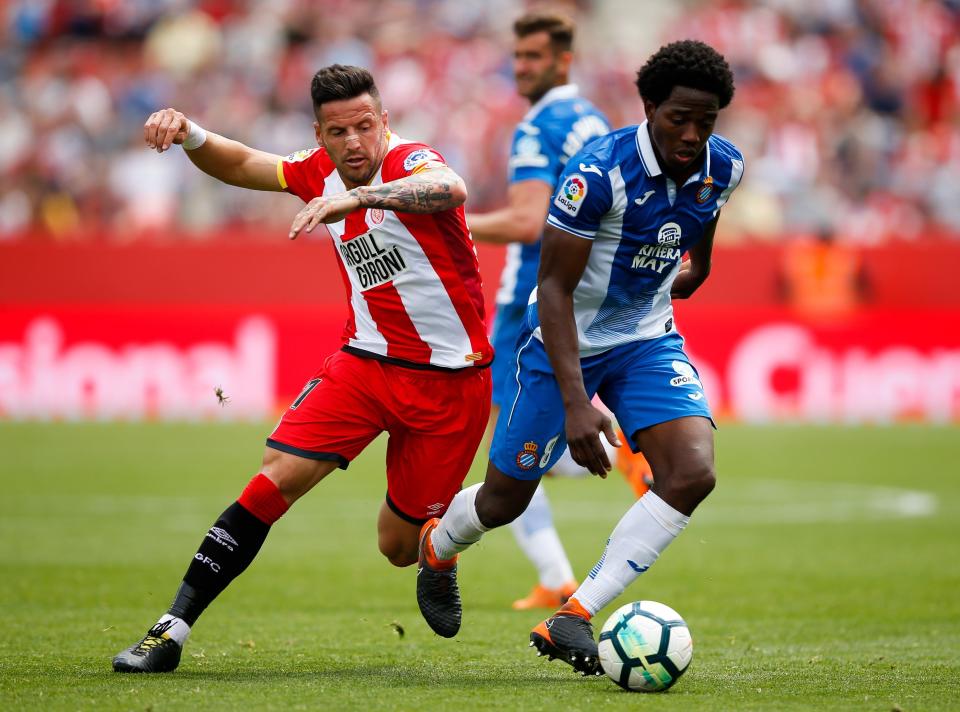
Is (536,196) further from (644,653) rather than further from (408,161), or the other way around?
(644,653)

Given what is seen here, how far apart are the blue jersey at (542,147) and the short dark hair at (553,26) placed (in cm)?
34

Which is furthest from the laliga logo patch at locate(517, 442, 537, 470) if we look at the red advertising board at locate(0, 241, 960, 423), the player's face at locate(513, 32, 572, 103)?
the red advertising board at locate(0, 241, 960, 423)

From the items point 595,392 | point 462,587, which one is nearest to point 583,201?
point 595,392

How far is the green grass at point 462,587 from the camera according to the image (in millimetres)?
5738

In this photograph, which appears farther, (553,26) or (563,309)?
(553,26)

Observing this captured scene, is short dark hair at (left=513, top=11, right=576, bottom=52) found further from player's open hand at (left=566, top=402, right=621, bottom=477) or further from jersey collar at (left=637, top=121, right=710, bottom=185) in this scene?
player's open hand at (left=566, top=402, right=621, bottom=477)

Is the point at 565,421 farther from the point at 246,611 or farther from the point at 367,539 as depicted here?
the point at 367,539

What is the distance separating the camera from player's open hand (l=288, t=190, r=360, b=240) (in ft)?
17.7

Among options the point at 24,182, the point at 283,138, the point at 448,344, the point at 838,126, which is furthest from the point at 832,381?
the point at 448,344

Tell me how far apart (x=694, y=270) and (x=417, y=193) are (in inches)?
63.3

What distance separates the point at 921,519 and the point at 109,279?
39.9ft

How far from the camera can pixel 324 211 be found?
5.49 metres

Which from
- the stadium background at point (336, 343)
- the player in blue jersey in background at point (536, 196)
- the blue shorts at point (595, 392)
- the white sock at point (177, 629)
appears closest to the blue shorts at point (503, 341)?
the player in blue jersey in background at point (536, 196)

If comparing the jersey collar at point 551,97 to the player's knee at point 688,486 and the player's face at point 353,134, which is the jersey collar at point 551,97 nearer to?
the player's face at point 353,134
